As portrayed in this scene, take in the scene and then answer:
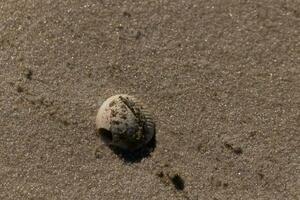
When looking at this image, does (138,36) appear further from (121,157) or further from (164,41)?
(121,157)

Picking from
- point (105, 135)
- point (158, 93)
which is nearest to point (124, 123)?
point (105, 135)

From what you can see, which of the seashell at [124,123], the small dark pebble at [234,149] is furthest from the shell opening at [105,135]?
the small dark pebble at [234,149]

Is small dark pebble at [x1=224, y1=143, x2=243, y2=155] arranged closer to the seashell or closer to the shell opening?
the seashell

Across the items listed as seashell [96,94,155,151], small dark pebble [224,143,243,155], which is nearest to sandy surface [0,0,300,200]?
small dark pebble [224,143,243,155]

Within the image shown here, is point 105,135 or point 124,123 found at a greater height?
point 124,123

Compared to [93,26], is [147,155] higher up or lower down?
lower down

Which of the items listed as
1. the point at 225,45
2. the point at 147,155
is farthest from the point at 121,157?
the point at 225,45

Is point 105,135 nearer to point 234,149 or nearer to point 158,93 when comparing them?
point 158,93
